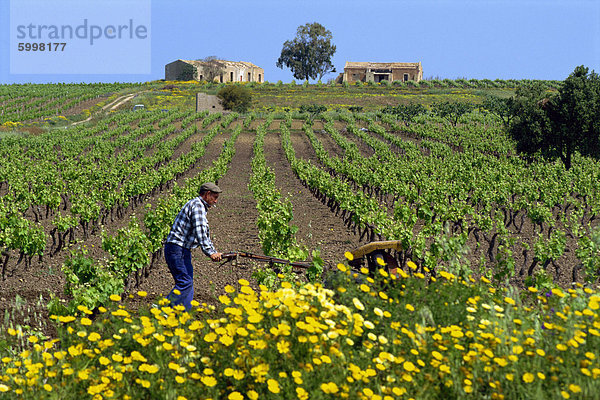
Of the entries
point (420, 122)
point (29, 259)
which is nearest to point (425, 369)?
point (29, 259)

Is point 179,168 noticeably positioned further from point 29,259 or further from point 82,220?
point 29,259

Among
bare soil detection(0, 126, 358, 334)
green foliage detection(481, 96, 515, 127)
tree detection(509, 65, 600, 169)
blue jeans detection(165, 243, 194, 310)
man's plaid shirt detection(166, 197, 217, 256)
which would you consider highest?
green foliage detection(481, 96, 515, 127)

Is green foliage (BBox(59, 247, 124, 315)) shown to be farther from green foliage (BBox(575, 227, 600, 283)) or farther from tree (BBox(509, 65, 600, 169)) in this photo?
tree (BBox(509, 65, 600, 169))

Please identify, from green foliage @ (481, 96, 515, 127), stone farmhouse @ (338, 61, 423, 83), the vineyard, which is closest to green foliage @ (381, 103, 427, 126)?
green foliage @ (481, 96, 515, 127)

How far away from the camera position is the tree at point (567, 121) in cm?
3128

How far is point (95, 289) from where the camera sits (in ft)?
26.8

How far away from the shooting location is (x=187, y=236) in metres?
7.98

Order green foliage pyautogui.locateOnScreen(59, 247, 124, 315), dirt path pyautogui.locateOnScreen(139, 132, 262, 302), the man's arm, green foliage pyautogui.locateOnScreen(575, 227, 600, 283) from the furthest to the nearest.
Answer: dirt path pyautogui.locateOnScreen(139, 132, 262, 302) < green foliage pyautogui.locateOnScreen(575, 227, 600, 283) < the man's arm < green foliage pyautogui.locateOnScreen(59, 247, 124, 315)

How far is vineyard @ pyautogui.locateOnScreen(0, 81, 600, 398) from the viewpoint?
9.32 m

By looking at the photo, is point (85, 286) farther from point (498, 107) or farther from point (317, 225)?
point (498, 107)

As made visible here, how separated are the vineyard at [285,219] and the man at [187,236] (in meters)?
0.69

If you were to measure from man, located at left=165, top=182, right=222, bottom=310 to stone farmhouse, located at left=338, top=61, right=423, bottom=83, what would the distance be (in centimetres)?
10134

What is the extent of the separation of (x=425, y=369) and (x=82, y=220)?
13.5 metres

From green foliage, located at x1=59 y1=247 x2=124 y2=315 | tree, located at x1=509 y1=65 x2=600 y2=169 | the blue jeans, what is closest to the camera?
green foliage, located at x1=59 y1=247 x2=124 y2=315
